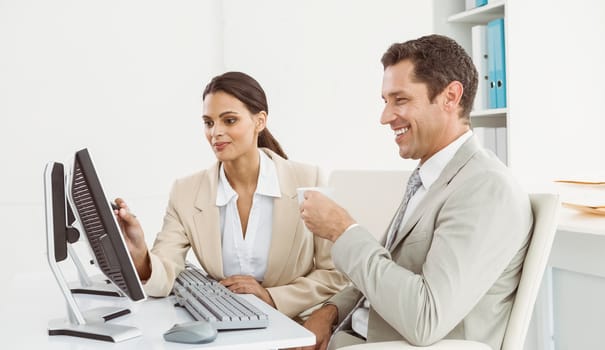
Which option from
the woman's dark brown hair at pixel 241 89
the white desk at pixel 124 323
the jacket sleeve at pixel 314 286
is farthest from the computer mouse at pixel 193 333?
the woman's dark brown hair at pixel 241 89

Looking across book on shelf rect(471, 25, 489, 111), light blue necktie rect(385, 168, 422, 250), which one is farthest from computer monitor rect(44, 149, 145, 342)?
book on shelf rect(471, 25, 489, 111)

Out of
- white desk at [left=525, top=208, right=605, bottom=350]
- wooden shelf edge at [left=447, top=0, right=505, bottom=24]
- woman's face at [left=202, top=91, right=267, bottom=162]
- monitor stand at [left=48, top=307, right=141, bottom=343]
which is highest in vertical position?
wooden shelf edge at [left=447, top=0, right=505, bottom=24]

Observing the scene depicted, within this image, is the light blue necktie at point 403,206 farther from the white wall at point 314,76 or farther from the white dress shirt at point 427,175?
the white wall at point 314,76

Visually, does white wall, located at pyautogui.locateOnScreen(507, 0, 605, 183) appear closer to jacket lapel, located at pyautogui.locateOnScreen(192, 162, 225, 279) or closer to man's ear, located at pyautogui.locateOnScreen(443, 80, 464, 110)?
man's ear, located at pyautogui.locateOnScreen(443, 80, 464, 110)

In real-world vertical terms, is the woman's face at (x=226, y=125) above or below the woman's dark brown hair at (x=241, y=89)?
below

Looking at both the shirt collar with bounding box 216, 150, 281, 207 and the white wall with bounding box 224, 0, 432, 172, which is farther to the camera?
the white wall with bounding box 224, 0, 432, 172

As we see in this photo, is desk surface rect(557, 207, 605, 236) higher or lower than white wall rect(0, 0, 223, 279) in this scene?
lower

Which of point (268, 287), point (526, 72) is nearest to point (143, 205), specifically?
point (268, 287)

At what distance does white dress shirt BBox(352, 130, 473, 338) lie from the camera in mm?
1533

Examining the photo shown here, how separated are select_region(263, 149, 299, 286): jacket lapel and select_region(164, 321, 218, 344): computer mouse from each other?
30.5 inches

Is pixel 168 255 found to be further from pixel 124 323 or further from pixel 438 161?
pixel 438 161

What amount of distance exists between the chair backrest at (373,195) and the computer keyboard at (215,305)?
547 millimetres

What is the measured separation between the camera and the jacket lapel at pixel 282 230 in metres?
1.96

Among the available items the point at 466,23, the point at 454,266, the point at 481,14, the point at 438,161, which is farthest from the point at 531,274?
the point at 466,23
